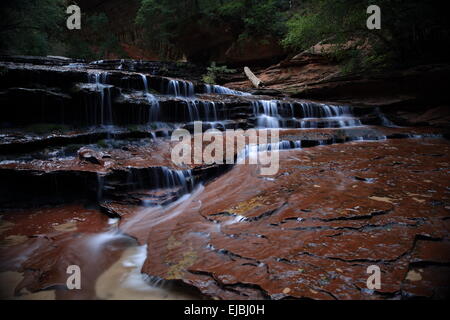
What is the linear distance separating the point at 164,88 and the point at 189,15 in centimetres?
1206

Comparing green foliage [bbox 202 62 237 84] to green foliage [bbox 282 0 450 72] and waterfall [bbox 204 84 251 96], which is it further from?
green foliage [bbox 282 0 450 72]

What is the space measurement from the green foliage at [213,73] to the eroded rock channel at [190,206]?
7093 millimetres

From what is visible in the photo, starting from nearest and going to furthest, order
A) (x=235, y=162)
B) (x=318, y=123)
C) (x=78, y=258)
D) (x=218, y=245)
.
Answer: (x=218, y=245) → (x=78, y=258) → (x=235, y=162) → (x=318, y=123)

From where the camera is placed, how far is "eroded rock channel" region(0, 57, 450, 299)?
254 cm

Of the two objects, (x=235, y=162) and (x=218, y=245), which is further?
(x=235, y=162)

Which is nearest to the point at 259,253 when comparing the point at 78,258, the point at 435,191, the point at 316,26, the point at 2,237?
the point at 78,258

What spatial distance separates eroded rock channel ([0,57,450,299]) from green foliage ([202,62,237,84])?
7.09 m

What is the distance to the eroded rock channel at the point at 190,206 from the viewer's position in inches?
100

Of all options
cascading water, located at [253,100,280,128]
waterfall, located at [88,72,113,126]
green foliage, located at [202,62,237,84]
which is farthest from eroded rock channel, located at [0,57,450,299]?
green foliage, located at [202,62,237,84]

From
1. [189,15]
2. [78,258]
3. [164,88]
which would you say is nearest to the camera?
[78,258]

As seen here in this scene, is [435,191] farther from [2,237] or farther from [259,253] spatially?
[2,237]

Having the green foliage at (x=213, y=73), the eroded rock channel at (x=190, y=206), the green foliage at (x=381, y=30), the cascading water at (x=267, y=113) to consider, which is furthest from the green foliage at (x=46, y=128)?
the green foliage at (x=381, y=30)

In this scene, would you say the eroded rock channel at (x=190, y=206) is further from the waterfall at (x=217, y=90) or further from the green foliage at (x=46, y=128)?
the waterfall at (x=217, y=90)

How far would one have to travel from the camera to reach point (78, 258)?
3.54 meters
